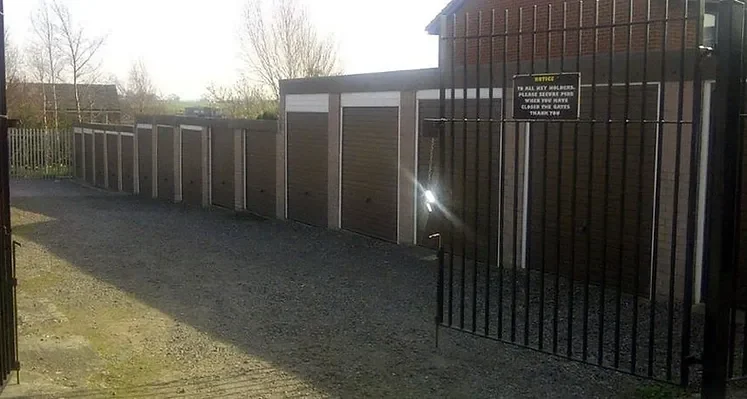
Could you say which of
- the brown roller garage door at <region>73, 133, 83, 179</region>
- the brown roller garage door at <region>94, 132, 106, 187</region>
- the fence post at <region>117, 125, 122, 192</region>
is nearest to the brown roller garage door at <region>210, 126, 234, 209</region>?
the fence post at <region>117, 125, 122, 192</region>

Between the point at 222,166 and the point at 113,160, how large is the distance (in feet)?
32.7

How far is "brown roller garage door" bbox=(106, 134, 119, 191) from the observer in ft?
98.7

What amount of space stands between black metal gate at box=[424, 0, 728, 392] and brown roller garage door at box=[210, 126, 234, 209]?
946 cm

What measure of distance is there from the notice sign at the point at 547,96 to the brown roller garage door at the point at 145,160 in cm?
2159

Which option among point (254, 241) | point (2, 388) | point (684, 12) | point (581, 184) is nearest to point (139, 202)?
point (254, 241)

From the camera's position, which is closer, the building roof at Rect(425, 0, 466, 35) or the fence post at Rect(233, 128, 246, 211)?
the fence post at Rect(233, 128, 246, 211)

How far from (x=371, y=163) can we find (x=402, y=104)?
1.65 meters

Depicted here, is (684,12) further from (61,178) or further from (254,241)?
(61,178)

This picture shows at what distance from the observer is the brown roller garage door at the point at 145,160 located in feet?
88.1

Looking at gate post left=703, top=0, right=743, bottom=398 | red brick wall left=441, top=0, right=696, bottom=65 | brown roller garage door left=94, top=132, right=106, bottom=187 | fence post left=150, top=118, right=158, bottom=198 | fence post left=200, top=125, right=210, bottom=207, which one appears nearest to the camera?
gate post left=703, top=0, right=743, bottom=398

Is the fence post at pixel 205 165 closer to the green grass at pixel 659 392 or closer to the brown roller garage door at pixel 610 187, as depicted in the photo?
the brown roller garage door at pixel 610 187

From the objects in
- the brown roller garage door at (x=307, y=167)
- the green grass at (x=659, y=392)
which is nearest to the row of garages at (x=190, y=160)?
the brown roller garage door at (x=307, y=167)

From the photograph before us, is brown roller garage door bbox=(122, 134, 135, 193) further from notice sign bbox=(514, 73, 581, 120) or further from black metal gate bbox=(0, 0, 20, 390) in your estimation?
notice sign bbox=(514, 73, 581, 120)

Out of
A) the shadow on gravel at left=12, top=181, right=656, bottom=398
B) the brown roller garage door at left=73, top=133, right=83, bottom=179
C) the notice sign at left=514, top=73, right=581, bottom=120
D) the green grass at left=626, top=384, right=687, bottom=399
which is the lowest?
the shadow on gravel at left=12, top=181, right=656, bottom=398
